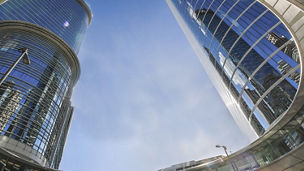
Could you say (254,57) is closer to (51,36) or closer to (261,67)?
(261,67)

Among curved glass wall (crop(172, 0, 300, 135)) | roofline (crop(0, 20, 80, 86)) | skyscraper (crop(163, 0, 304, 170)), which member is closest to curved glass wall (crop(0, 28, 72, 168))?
roofline (crop(0, 20, 80, 86))

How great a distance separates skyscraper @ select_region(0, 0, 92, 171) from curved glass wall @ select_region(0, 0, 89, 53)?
39cm

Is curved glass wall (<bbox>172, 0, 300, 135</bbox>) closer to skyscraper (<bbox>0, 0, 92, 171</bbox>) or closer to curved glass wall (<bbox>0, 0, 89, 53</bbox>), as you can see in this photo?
skyscraper (<bbox>0, 0, 92, 171</bbox>)

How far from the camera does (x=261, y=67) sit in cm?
3173

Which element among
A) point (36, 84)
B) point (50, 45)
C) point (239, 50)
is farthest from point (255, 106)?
point (50, 45)

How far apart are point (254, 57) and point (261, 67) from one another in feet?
8.56

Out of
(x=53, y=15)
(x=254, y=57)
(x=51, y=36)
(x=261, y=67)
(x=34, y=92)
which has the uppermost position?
(x=53, y=15)

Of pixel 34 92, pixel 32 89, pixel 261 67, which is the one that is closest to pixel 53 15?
pixel 32 89

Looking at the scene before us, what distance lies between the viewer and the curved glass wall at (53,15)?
67.0 metres

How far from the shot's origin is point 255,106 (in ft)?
111

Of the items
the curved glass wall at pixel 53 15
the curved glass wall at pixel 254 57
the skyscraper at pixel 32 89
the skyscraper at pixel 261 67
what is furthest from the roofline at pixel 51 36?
the curved glass wall at pixel 254 57

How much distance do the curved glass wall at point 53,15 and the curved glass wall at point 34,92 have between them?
685 inches

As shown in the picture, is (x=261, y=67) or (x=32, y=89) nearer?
(x=261, y=67)

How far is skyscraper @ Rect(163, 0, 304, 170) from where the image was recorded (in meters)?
15.4
